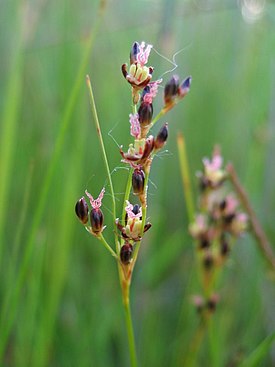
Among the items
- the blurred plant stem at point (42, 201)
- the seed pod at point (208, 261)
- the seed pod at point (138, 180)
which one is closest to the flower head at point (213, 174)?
the seed pod at point (208, 261)

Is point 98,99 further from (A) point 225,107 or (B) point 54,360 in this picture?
(B) point 54,360

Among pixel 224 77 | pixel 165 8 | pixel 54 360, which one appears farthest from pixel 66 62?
pixel 224 77

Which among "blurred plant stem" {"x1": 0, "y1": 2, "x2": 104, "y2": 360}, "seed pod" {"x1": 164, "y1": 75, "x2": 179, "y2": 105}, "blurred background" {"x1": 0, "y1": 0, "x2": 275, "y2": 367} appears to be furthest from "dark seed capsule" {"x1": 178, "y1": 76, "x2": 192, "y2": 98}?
"blurred plant stem" {"x1": 0, "y1": 2, "x2": 104, "y2": 360}

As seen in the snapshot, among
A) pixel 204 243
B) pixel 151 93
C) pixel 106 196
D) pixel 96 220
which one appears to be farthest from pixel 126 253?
pixel 106 196

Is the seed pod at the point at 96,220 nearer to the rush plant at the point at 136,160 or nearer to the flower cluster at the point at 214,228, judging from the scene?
the rush plant at the point at 136,160

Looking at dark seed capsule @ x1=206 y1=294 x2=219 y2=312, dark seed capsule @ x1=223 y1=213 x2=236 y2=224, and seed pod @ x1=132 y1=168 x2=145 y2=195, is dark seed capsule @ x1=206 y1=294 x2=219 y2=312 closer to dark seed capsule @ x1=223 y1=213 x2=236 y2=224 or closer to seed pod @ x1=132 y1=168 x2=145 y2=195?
dark seed capsule @ x1=223 y1=213 x2=236 y2=224
